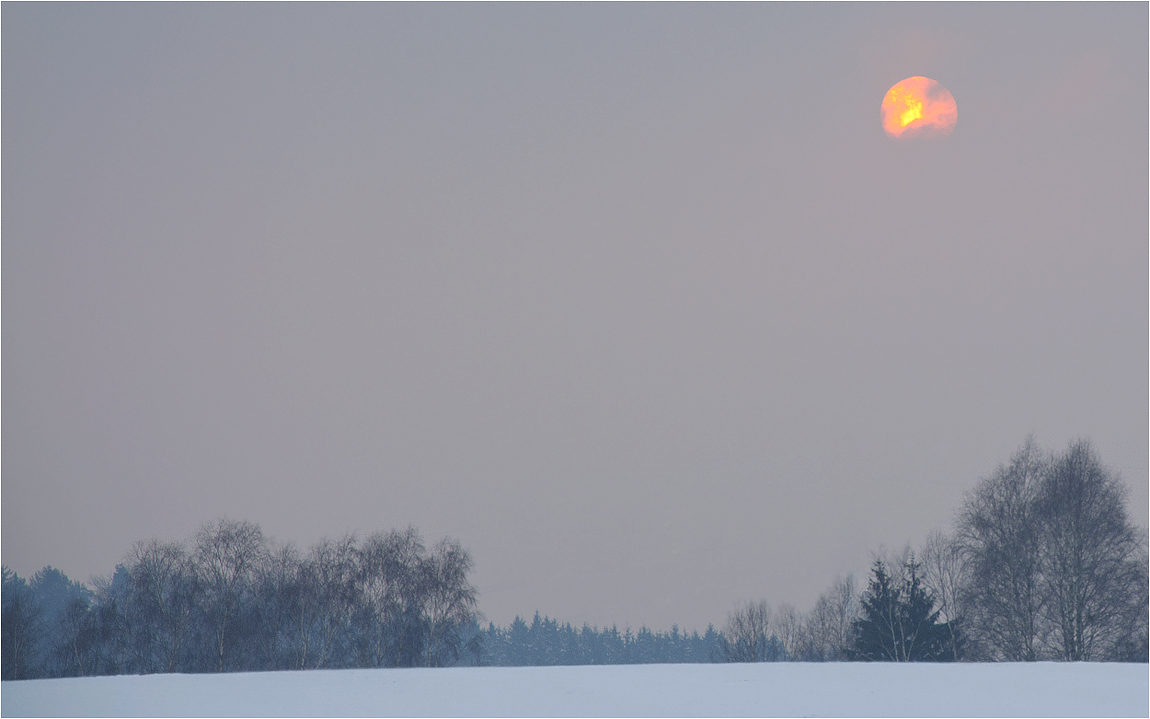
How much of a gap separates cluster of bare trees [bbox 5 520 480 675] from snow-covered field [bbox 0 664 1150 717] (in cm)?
2977

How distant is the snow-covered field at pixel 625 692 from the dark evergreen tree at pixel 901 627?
71.8ft

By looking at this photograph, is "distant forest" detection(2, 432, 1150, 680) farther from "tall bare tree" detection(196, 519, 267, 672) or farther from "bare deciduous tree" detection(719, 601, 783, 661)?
"bare deciduous tree" detection(719, 601, 783, 661)

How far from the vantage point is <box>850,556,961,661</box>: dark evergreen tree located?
46250 millimetres

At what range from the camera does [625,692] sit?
2084 centimetres

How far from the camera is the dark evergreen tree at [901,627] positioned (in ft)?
152

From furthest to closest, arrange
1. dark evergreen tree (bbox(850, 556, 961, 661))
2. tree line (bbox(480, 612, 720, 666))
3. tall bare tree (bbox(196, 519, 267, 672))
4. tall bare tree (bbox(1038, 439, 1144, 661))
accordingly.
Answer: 1. tree line (bbox(480, 612, 720, 666))
2. tall bare tree (bbox(196, 519, 267, 672))
3. dark evergreen tree (bbox(850, 556, 961, 661))
4. tall bare tree (bbox(1038, 439, 1144, 661))

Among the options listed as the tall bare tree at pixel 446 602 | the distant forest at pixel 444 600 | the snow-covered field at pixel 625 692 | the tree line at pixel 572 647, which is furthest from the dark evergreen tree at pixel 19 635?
the tree line at pixel 572 647

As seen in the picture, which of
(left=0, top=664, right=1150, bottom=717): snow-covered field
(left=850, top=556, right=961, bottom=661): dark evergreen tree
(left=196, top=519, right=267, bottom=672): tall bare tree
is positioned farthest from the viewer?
(left=196, top=519, right=267, bottom=672): tall bare tree

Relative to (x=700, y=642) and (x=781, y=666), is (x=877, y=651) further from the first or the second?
(x=700, y=642)

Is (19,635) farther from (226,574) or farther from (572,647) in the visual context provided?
(572,647)

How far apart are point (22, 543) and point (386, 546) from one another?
1849cm

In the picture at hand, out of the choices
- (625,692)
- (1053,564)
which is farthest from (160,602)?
(1053,564)

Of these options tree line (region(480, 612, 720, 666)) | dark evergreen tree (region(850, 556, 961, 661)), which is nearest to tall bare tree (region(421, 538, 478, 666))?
dark evergreen tree (region(850, 556, 961, 661))

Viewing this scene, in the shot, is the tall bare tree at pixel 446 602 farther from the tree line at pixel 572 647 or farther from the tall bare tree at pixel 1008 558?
the tree line at pixel 572 647
